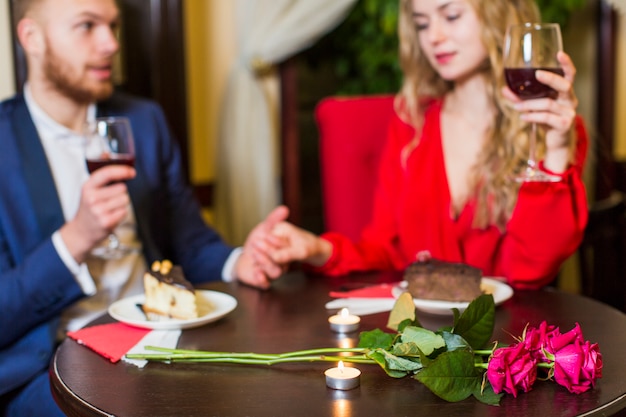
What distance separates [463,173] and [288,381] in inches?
45.1

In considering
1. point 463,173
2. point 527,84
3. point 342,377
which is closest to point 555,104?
point 527,84

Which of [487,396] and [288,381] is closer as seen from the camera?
[487,396]

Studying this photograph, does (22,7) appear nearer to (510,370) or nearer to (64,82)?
(64,82)

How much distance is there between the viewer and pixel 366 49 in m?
3.92

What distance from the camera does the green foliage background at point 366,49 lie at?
387 cm

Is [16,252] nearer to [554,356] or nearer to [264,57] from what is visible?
[554,356]

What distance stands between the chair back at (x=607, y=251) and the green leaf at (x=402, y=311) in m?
1.55

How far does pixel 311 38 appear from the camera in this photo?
3.54 metres

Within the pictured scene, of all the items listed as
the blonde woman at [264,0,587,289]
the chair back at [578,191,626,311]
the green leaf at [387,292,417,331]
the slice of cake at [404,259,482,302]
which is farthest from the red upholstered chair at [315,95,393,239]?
the green leaf at [387,292,417,331]

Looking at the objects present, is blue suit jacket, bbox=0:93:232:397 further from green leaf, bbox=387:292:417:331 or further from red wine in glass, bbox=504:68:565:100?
red wine in glass, bbox=504:68:565:100

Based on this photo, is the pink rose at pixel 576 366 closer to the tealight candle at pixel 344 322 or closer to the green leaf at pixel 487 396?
the green leaf at pixel 487 396

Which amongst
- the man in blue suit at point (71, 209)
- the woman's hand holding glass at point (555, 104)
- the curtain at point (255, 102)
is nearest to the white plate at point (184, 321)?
the man in blue suit at point (71, 209)

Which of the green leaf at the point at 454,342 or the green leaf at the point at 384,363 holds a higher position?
the green leaf at the point at 454,342

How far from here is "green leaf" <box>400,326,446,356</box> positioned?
1.15 metres
